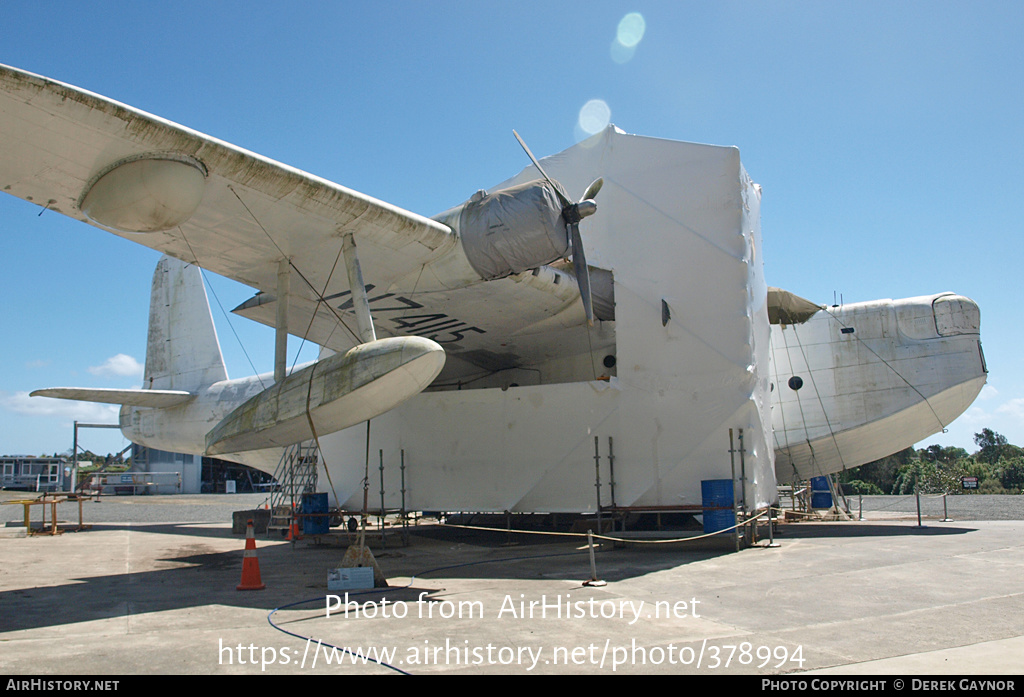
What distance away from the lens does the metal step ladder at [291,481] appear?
16.1 metres

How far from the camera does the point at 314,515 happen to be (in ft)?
49.0

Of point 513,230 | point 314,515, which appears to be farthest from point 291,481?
point 513,230

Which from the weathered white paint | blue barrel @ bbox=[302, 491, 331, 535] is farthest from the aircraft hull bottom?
the weathered white paint

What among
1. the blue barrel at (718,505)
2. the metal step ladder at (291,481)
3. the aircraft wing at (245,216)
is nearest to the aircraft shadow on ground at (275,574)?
the blue barrel at (718,505)

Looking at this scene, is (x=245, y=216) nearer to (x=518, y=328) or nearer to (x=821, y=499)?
(x=518, y=328)

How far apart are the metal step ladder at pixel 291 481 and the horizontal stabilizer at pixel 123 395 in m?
3.65

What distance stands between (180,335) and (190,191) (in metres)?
13.3

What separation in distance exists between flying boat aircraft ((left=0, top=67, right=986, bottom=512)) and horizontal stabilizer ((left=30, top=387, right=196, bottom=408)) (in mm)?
67

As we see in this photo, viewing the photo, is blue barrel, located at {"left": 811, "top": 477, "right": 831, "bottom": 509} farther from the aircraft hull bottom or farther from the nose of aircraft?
the aircraft hull bottom

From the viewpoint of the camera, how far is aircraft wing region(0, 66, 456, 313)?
7.50 metres

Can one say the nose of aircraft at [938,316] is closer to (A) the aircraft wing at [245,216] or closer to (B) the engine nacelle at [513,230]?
(A) the aircraft wing at [245,216]

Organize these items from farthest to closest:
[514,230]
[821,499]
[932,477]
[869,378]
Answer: [932,477]
[821,499]
[869,378]
[514,230]
